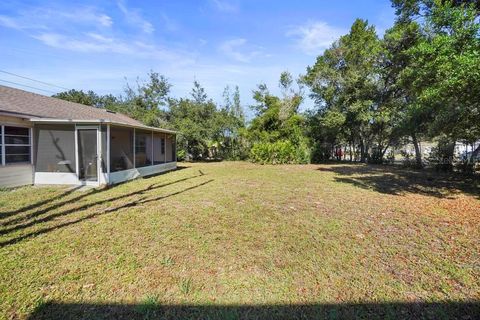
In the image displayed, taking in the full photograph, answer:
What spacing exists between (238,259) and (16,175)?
8.43 meters

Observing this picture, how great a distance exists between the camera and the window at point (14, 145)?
7.59 metres

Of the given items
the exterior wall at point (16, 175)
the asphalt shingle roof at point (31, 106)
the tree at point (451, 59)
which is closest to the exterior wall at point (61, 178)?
the exterior wall at point (16, 175)

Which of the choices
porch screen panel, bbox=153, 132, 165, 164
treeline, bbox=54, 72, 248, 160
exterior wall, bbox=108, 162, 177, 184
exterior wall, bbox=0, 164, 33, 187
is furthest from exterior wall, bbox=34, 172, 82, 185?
treeline, bbox=54, 72, 248, 160

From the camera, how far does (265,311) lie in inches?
92.4

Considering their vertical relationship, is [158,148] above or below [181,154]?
above

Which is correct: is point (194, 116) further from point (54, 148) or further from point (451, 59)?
point (451, 59)

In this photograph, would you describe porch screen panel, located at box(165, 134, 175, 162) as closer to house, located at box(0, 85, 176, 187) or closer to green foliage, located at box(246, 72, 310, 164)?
house, located at box(0, 85, 176, 187)

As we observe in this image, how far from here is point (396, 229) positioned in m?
4.46

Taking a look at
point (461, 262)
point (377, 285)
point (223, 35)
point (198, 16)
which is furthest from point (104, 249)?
point (223, 35)

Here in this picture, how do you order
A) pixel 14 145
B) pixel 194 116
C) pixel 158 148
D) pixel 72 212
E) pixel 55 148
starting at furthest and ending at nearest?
pixel 194 116
pixel 158 148
pixel 55 148
pixel 14 145
pixel 72 212

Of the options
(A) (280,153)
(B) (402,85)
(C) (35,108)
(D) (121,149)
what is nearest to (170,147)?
(D) (121,149)

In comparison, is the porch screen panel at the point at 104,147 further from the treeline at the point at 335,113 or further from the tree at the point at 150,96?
the tree at the point at 150,96

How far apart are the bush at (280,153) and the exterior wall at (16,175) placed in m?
13.2

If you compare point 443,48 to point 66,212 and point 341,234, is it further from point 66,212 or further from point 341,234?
point 66,212
